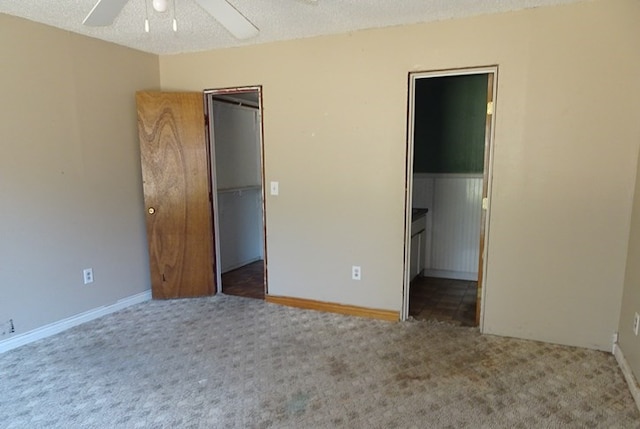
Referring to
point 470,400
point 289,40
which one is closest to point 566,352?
point 470,400

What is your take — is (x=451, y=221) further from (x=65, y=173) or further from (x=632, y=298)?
(x=65, y=173)

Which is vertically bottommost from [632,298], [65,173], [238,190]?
[632,298]

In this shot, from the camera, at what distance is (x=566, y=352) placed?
2736 mm

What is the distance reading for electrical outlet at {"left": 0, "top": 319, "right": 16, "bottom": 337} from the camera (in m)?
2.79

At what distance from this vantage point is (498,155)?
9.39 feet

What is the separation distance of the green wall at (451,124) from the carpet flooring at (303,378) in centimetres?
205

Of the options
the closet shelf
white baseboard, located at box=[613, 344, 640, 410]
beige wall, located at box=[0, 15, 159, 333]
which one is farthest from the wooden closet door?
white baseboard, located at box=[613, 344, 640, 410]

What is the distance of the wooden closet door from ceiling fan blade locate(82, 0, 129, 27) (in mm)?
1593

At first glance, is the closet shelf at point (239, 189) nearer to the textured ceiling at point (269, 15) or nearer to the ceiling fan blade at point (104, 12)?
the textured ceiling at point (269, 15)

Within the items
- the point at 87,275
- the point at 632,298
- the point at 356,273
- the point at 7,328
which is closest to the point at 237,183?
the point at 87,275

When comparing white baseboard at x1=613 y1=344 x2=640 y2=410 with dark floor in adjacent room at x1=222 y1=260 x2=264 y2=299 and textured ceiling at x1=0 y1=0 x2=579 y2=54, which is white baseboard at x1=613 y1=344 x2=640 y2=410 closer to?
textured ceiling at x1=0 y1=0 x2=579 y2=54

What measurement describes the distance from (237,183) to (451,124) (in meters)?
2.67

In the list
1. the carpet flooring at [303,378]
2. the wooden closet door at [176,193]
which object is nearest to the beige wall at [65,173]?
the wooden closet door at [176,193]

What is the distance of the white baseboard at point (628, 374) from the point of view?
217 centimetres
